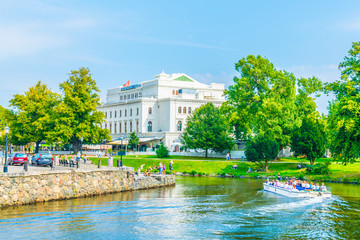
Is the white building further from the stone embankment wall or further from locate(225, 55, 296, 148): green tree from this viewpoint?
the stone embankment wall

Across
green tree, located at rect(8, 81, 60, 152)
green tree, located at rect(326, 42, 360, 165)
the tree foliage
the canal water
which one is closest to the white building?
green tree, located at rect(8, 81, 60, 152)

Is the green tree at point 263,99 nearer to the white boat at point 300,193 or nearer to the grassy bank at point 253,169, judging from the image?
the grassy bank at point 253,169

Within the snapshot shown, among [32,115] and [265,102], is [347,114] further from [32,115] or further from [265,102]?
[32,115]

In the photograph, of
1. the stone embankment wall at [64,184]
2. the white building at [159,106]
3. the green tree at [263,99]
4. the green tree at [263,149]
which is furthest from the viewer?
the white building at [159,106]

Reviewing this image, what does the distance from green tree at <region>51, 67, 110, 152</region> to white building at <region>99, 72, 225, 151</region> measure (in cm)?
3285

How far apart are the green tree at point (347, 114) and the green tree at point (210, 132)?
2991cm

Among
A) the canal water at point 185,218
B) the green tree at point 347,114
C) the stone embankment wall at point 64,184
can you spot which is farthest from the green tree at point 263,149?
the canal water at point 185,218

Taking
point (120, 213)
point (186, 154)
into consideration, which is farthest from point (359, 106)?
point (186, 154)

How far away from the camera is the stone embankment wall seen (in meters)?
30.6

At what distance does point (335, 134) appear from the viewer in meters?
47.5

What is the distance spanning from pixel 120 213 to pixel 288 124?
43031mm

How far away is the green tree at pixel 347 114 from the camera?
44125 mm

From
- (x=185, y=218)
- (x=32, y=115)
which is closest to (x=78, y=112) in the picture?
(x=32, y=115)

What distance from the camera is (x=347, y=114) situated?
148 feet
